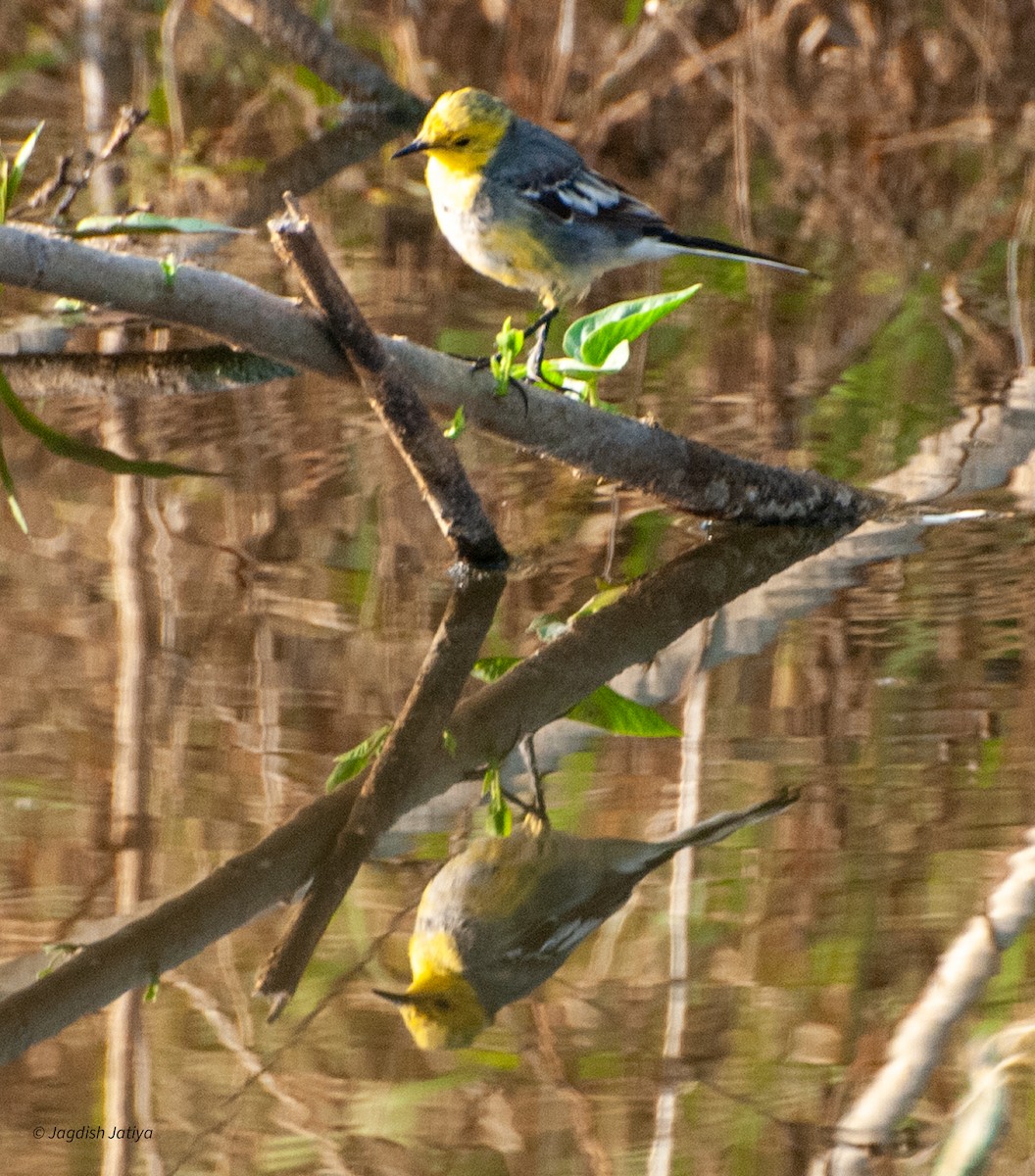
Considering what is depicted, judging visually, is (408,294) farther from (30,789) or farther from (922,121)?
(922,121)

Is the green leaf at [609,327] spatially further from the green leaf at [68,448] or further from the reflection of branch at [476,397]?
the green leaf at [68,448]

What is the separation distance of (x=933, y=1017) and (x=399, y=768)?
4.11 ft

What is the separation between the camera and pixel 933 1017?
2490 millimetres

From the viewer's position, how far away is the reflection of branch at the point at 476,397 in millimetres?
3371

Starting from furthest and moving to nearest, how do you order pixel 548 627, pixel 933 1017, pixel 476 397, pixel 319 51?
pixel 319 51
pixel 548 627
pixel 476 397
pixel 933 1017

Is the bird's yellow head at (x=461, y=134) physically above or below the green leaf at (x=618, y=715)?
above

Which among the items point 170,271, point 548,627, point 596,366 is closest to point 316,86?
point 596,366

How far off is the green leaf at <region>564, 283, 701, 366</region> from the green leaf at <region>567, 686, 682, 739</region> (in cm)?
96

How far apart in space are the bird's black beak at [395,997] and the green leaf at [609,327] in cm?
203

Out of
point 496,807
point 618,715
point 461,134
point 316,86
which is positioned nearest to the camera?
point 496,807

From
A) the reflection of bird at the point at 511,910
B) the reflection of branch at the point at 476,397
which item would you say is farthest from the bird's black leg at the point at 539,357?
the reflection of bird at the point at 511,910

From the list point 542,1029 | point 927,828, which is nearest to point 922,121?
point 927,828

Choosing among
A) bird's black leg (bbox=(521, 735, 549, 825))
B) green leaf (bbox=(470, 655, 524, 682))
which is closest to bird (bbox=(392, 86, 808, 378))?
green leaf (bbox=(470, 655, 524, 682))

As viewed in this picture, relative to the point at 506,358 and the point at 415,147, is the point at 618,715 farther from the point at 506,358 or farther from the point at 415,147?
the point at 415,147
